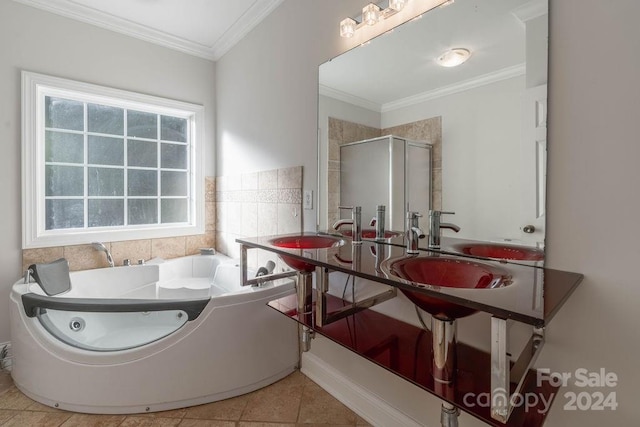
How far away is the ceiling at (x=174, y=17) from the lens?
2254 millimetres

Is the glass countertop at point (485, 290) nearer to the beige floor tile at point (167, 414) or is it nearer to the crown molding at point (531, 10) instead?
the crown molding at point (531, 10)

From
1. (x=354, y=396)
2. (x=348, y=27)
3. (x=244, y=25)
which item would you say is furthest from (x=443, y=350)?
(x=244, y=25)

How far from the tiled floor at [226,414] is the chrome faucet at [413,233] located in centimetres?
95

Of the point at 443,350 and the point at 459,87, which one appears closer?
the point at 443,350

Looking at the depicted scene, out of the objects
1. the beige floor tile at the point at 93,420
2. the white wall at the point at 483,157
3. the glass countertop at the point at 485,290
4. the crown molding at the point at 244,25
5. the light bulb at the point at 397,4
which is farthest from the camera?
the crown molding at the point at 244,25

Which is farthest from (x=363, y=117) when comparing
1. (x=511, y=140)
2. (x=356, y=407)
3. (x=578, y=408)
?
(x=356, y=407)

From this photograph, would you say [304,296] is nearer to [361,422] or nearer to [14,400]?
[361,422]

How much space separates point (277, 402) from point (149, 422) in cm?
64

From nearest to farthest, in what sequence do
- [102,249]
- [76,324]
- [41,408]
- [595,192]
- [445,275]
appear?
[595,192]
[445,275]
[41,408]
[76,324]
[102,249]

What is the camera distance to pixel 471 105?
1.24 metres

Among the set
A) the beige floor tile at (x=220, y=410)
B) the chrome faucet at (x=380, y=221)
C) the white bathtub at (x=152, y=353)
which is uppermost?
the chrome faucet at (x=380, y=221)

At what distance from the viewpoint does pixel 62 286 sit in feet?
6.61

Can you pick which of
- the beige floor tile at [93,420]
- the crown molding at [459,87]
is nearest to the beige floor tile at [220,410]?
the beige floor tile at [93,420]

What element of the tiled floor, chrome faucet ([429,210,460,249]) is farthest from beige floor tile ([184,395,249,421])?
chrome faucet ([429,210,460,249])
